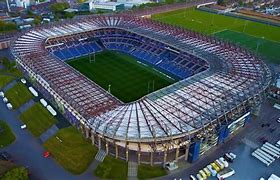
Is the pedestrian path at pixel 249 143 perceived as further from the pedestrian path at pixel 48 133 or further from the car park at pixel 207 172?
the pedestrian path at pixel 48 133

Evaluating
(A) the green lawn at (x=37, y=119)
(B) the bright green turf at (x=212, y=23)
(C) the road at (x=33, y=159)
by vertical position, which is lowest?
(C) the road at (x=33, y=159)

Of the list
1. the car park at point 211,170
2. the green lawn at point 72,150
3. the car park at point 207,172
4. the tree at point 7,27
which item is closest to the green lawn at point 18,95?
the green lawn at point 72,150

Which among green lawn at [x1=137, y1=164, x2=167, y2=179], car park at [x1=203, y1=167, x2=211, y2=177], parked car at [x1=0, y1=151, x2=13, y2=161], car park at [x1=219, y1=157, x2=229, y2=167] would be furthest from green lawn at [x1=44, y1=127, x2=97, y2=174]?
car park at [x1=219, y1=157, x2=229, y2=167]

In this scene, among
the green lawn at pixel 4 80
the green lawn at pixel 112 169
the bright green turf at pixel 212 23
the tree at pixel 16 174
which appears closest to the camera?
the tree at pixel 16 174

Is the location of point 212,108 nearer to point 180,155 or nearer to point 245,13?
point 180,155

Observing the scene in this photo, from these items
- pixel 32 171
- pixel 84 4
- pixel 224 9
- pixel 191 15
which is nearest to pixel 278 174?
pixel 32 171
